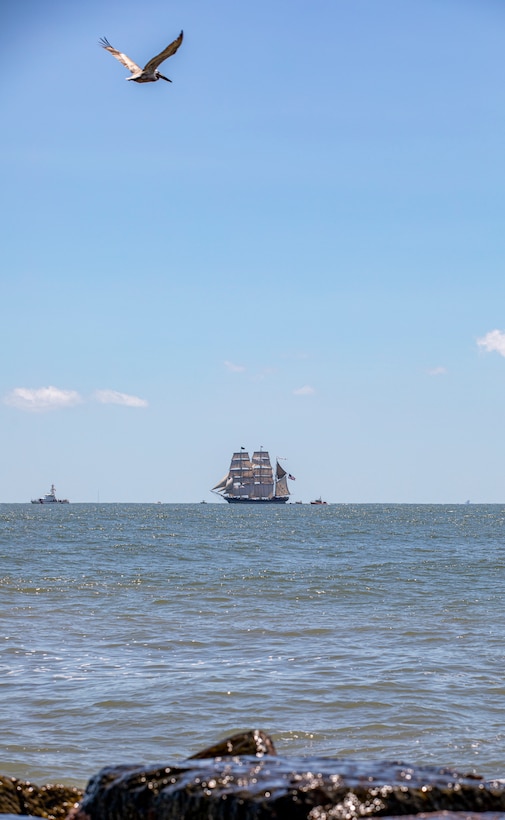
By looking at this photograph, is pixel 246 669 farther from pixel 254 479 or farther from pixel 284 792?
pixel 254 479

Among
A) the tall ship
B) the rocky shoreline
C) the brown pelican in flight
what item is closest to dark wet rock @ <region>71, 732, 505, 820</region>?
the rocky shoreline

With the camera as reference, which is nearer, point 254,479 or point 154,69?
point 154,69

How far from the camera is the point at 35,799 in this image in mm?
4895

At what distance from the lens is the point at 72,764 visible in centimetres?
782

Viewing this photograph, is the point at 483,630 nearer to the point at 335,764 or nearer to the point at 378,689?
the point at 378,689

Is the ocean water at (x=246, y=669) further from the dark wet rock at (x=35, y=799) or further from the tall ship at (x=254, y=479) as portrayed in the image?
the tall ship at (x=254, y=479)

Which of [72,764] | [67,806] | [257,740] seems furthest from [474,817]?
[72,764]

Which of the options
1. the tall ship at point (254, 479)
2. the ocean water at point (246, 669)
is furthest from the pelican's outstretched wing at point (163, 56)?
the tall ship at point (254, 479)

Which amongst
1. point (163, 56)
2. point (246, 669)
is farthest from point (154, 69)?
point (246, 669)

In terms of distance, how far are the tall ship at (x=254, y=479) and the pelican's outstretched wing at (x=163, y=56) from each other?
549ft

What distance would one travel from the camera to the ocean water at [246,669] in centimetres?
855

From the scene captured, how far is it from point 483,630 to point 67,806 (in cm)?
1174

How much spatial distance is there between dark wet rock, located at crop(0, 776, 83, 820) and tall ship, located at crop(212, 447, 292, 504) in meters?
172

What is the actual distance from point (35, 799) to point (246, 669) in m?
7.04
